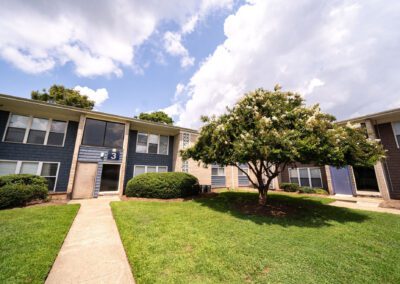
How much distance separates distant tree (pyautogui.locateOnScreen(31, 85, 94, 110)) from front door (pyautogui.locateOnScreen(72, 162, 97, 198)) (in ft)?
54.6

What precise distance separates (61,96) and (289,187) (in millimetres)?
30258

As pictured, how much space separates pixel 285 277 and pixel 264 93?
22.8 feet

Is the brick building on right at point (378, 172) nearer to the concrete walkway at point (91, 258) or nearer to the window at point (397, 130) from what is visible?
the window at point (397, 130)

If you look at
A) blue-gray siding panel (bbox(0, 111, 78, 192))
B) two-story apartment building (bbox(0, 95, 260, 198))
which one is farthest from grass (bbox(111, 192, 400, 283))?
blue-gray siding panel (bbox(0, 111, 78, 192))

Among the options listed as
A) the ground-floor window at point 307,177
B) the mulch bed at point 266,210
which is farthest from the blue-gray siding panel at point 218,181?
the mulch bed at point 266,210

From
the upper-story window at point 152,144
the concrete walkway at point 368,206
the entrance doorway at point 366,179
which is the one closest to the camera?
the concrete walkway at point 368,206

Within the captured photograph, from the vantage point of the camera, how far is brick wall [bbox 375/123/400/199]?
1102 centimetres

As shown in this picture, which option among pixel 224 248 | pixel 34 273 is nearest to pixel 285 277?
pixel 224 248

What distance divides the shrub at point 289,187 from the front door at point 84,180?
16.2 meters

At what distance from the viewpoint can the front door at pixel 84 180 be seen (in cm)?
1050

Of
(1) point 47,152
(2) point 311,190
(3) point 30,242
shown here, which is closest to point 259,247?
(3) point 30,242

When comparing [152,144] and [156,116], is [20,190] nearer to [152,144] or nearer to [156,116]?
[152,144]

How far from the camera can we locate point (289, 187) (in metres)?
15.7

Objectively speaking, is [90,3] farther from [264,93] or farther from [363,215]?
[363,215]
